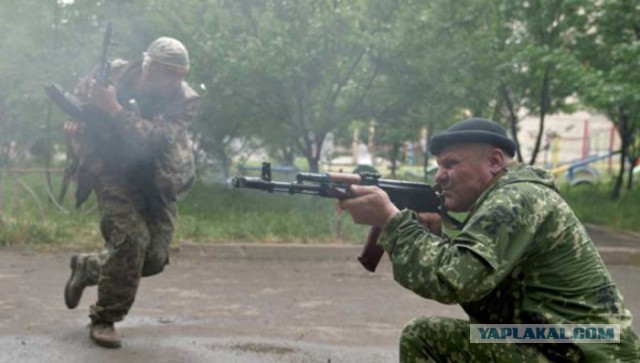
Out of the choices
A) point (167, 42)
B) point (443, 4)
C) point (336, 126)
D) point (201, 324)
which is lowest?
point (201, 324)

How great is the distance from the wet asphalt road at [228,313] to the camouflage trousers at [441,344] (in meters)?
1.71

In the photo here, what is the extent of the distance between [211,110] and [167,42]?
5.94m

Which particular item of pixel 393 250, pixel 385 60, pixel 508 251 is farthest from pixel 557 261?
pixel 385 60

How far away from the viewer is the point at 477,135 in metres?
2.55

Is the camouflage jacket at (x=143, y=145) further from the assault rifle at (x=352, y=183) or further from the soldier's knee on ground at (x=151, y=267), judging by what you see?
the assault rifle at (x=352, y=183)

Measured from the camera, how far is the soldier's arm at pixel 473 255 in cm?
231

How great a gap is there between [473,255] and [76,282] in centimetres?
313

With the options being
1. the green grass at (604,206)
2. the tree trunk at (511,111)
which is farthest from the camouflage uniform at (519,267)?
the tree trunk at (511,111)

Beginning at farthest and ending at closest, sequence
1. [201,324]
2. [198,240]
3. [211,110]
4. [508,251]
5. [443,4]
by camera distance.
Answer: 1. [211,110]
2. [443,4]
3. [198,240]
4. [201,324]
5. [508,251]

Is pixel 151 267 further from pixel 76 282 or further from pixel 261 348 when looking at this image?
pixel 261 348

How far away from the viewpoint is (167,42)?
4.44m

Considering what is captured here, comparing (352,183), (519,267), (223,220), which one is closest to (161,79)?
(352,183)

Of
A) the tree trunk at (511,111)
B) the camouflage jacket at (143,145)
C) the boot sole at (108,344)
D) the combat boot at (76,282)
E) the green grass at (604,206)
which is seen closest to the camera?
the camouflage jacket at (143,145)

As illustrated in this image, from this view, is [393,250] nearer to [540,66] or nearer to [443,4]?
[443,4]
